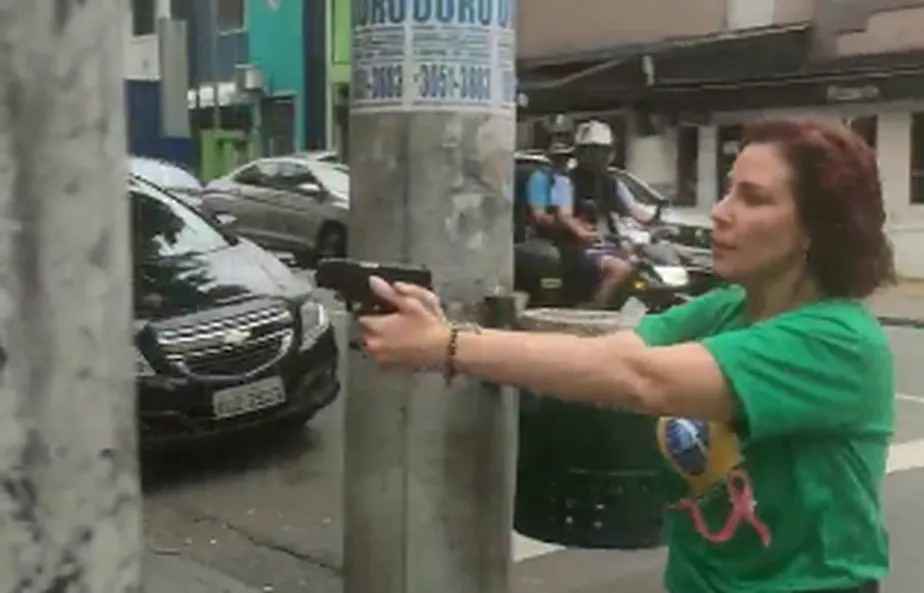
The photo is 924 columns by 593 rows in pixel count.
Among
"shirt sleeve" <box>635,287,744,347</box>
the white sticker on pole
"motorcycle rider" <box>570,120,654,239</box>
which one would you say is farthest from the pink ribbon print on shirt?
"motorcycle rider" <box>570,120,654,239</box>

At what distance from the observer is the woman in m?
2.12

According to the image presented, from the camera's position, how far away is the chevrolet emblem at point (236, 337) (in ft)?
23.6

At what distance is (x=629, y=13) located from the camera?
2678 cm

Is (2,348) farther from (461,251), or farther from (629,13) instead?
(629,13)

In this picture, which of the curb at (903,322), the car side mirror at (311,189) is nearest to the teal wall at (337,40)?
the car side mirror at (311,189)

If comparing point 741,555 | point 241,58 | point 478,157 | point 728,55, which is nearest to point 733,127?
point 728,55

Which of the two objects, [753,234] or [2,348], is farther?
[753,234]

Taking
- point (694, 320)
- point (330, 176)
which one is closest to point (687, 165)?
point (330, 176)

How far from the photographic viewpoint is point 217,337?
7156 mm

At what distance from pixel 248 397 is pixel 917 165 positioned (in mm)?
16302

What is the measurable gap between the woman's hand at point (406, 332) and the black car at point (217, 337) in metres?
4.42

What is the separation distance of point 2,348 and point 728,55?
75.5 feet

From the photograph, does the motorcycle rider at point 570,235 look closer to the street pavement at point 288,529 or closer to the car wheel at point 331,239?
the street pavement at point 288,529

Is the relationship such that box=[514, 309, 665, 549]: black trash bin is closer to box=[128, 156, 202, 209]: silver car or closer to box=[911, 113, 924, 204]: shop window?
box=[128, 156, 202, 209]: silver car
